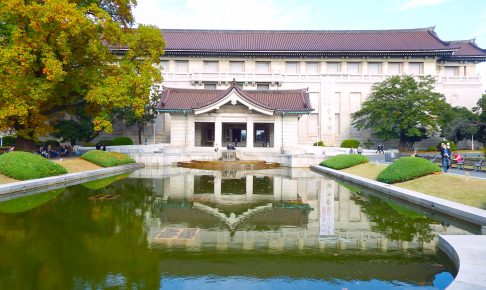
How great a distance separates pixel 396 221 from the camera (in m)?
9.43

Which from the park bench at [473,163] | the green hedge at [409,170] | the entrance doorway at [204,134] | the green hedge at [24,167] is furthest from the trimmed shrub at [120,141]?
the park bench at [473,163]

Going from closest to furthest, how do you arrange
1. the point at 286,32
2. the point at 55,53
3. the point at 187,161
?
1. the point at 55,53
2. the point at 187,161
3. the point at 286,32

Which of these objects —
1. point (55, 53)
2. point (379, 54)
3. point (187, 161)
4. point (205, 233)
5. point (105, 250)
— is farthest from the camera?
point (379, 54)

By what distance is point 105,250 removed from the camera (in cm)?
653

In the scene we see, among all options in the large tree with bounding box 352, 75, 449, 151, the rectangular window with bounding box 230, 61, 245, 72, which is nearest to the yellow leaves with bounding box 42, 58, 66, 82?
the rectangular window with bounding box 230, 61, 245, 72

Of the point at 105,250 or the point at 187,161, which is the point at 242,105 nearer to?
the point at 187,161

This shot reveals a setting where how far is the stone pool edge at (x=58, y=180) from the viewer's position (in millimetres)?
13773

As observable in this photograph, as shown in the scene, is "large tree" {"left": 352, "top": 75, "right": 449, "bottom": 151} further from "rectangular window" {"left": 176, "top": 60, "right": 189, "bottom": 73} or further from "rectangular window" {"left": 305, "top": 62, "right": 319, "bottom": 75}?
"rectangular window" {"left": 176, "top": 60, "right": 189, "bottom": 73}

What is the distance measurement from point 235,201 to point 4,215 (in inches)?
272

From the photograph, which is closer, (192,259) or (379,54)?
(192,259)

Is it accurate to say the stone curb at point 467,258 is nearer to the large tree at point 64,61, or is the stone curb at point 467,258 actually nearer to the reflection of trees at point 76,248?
the reflection of trees at point 76,248

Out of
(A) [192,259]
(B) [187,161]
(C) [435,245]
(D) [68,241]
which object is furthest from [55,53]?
(C) [435,245]

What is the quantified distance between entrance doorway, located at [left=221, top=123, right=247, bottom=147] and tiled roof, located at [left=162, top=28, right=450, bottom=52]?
11.8 metres

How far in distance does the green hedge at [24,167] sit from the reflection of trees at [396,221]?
571 inches
